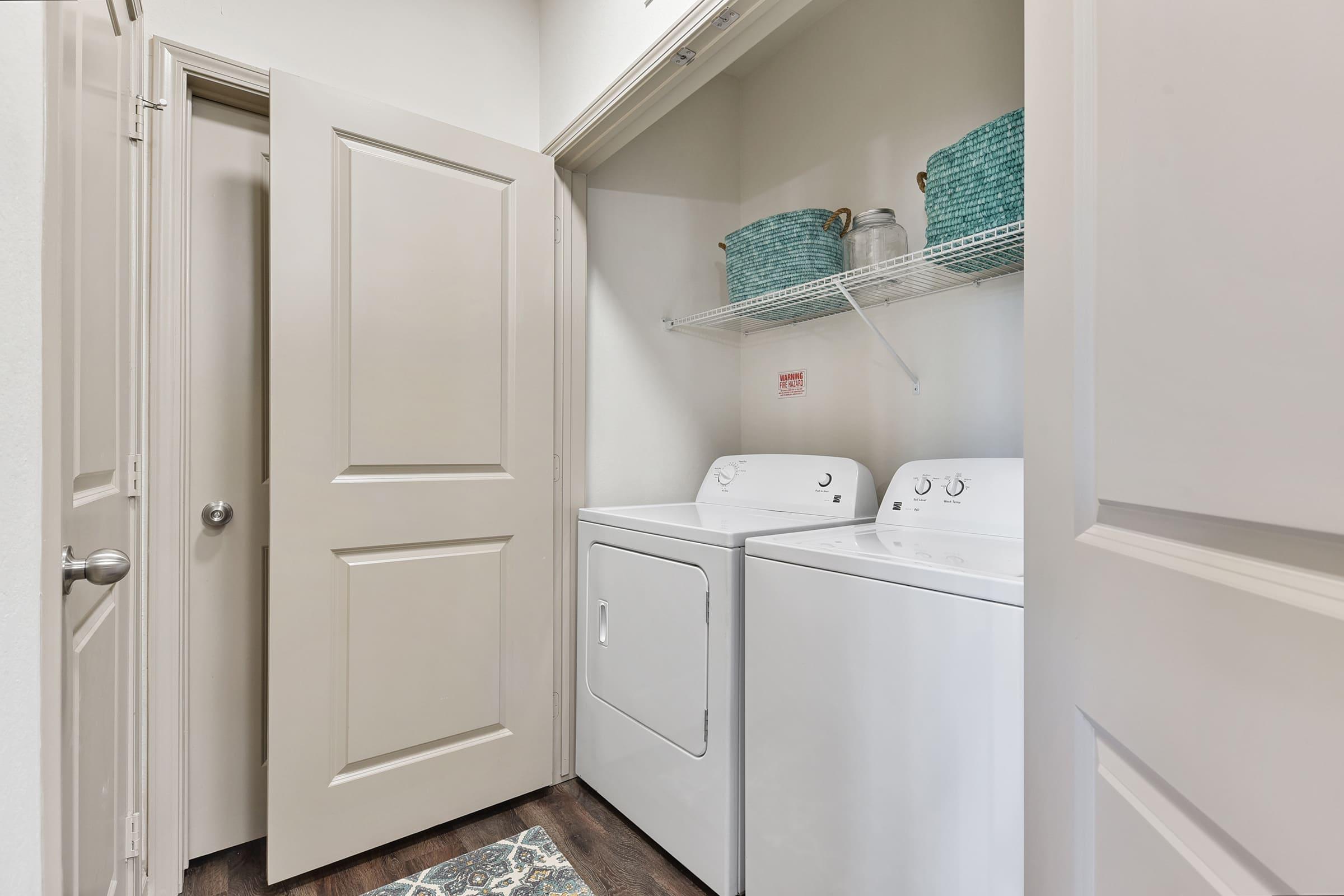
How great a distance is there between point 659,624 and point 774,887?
631 millimetres

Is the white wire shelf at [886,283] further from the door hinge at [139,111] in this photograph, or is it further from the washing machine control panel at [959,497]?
the door hinge at [139,111]

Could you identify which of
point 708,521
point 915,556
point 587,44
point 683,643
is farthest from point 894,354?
point 587,44

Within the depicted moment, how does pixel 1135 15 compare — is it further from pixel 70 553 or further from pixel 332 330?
pixel 332 330

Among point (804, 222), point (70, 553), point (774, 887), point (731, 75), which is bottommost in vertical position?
point (774, 887)

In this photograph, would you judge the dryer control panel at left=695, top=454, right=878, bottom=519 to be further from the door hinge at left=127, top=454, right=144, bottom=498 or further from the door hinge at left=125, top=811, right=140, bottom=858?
the door hinge at left=125, top=811, right=140, bottom=858

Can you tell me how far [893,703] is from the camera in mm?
1106

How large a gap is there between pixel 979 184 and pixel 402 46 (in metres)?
1.68

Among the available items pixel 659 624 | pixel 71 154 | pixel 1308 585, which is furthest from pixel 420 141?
pixel 1308 585

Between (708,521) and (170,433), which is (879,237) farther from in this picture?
(170,433)

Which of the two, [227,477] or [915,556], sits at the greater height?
[227,477]

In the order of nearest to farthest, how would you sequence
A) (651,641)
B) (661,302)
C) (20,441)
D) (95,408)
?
(20,441), (95,408), (651,641), (661,302)

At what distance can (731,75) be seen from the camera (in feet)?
8.30

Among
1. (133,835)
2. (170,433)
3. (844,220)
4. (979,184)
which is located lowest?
(133,835)

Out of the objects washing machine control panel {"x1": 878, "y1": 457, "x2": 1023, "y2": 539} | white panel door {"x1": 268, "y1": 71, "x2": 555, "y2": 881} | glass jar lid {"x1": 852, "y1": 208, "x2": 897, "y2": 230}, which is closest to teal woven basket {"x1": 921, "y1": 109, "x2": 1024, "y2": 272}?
glass jar lid {"x1": 852, "y1": 208, "x2": 897, "y2": 230}
